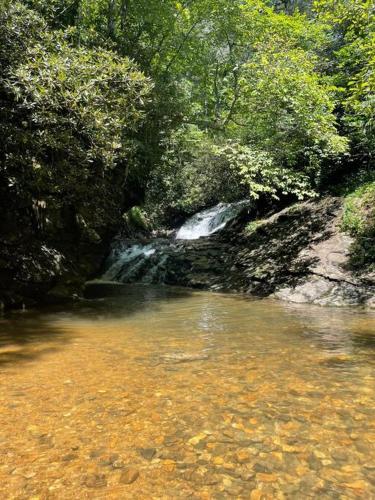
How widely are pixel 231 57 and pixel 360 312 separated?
41.8ft

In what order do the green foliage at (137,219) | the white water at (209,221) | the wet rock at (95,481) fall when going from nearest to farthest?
the wet rock at (95,481) < the white water at (209,221) < the green foliage at (137,219)

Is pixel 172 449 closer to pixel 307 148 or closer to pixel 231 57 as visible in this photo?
pixel 307 148

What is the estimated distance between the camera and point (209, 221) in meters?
26.8

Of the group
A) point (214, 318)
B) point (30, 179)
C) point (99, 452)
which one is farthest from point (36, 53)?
point (99, 452)

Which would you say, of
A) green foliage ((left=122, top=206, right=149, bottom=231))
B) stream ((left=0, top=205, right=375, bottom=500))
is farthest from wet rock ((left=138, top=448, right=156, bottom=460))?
green foliage ((left=122, top=206, right=149, bottom=231))

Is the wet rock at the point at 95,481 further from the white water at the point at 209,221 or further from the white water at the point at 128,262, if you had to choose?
the white water at the point at 209,221

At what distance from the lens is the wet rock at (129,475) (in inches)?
109

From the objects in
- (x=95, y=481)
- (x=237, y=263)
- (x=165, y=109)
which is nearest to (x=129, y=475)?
(x=95, y=481)

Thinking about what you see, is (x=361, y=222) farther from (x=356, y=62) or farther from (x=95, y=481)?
(x=95, y=481)

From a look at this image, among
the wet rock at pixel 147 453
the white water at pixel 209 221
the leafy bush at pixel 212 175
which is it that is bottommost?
the wet rock at pixel 147 453

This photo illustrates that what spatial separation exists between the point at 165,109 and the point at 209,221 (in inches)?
489

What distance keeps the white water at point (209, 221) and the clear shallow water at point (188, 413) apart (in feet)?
57.2

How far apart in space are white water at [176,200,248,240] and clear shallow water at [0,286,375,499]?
17.4 metres

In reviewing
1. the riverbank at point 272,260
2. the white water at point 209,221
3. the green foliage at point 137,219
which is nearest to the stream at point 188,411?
the riverbank at point 272,260
